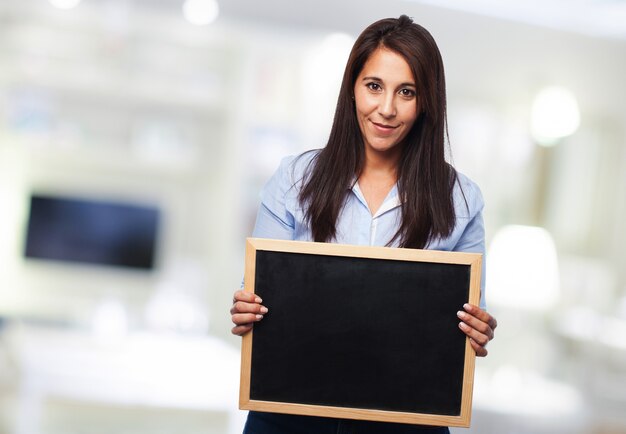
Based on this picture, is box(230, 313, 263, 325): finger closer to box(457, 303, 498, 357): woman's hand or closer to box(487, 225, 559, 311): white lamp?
box(457, 303, 498, 357): woman's hand

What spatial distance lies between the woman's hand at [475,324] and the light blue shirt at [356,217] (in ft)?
0.40

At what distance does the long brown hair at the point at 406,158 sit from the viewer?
1.57m

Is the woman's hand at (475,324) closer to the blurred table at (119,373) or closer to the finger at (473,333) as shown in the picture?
the finger at (473,333)

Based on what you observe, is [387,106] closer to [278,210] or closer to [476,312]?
[278,210]

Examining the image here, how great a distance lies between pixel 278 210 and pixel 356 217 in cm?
15

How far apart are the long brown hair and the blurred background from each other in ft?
13.0

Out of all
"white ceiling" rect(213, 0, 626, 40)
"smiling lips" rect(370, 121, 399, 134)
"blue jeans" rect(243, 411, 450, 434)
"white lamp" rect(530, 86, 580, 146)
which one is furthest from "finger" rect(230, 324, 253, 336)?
"white lamp" rect(530, 86, 580, 146)

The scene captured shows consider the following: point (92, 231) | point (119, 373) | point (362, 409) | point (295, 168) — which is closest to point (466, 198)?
point (295, 168)

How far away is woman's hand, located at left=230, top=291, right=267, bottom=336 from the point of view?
153 centimetres

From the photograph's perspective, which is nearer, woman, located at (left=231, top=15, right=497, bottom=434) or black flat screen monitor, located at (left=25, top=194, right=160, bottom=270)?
woman, located at (left=231, top=15, right=497, bottom=434)

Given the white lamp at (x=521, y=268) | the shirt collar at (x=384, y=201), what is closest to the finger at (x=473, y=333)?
the shirt collar at (x=384, y=201)

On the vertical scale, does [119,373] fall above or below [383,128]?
below

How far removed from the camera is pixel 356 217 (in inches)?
64.3

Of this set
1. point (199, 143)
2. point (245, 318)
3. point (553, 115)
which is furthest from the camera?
point (553, 115)
